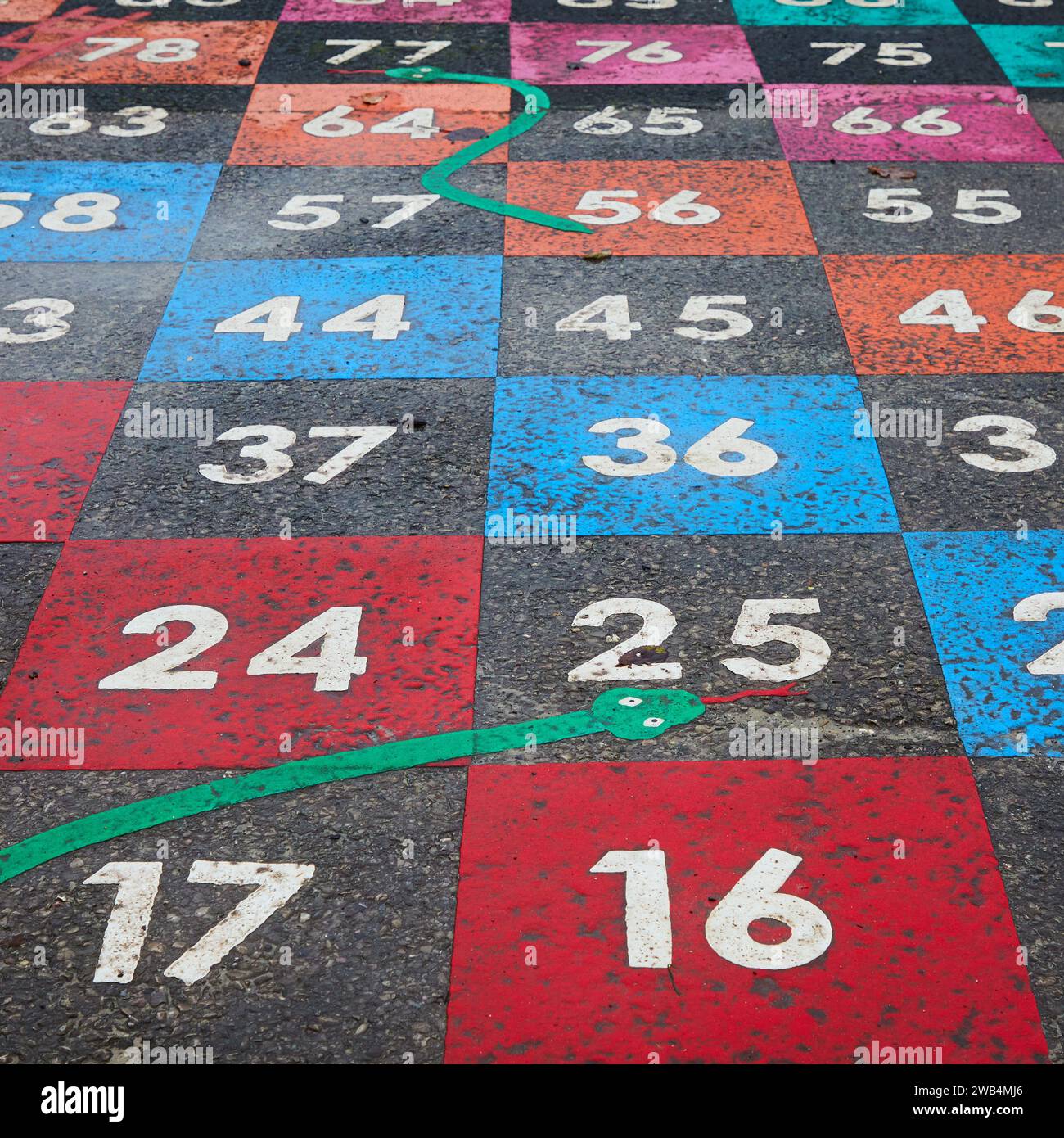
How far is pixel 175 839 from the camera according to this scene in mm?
3730

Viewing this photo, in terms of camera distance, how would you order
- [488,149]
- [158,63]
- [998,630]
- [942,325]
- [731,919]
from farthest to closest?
[158,63]
[488,149]
[942,325]
[998,630]
[731,919]

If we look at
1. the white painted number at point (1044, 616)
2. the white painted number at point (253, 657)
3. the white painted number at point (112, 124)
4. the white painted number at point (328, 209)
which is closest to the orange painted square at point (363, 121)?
the white painted number at point (328, 209)

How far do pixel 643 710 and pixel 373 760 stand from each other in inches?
33.3

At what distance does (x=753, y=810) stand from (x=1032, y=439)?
2.45 metres

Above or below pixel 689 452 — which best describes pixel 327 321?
above

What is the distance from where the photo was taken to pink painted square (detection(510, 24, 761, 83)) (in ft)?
29.0

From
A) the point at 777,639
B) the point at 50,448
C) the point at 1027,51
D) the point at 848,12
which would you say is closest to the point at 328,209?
the point at 50,448

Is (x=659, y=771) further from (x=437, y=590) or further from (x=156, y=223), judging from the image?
(x=156, y=223)

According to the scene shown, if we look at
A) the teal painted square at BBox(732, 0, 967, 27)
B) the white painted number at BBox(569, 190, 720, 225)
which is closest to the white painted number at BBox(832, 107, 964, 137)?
the white painted number at BBox(569, 190, 720, 225)

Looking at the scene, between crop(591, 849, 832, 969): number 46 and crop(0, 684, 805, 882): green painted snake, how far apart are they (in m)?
0.52

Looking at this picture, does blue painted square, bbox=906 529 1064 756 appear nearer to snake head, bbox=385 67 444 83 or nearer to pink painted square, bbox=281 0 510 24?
snake head, bbox=385 67 444 83

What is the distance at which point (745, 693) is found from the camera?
4207mm

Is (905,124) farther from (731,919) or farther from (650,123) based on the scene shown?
(731,919)
